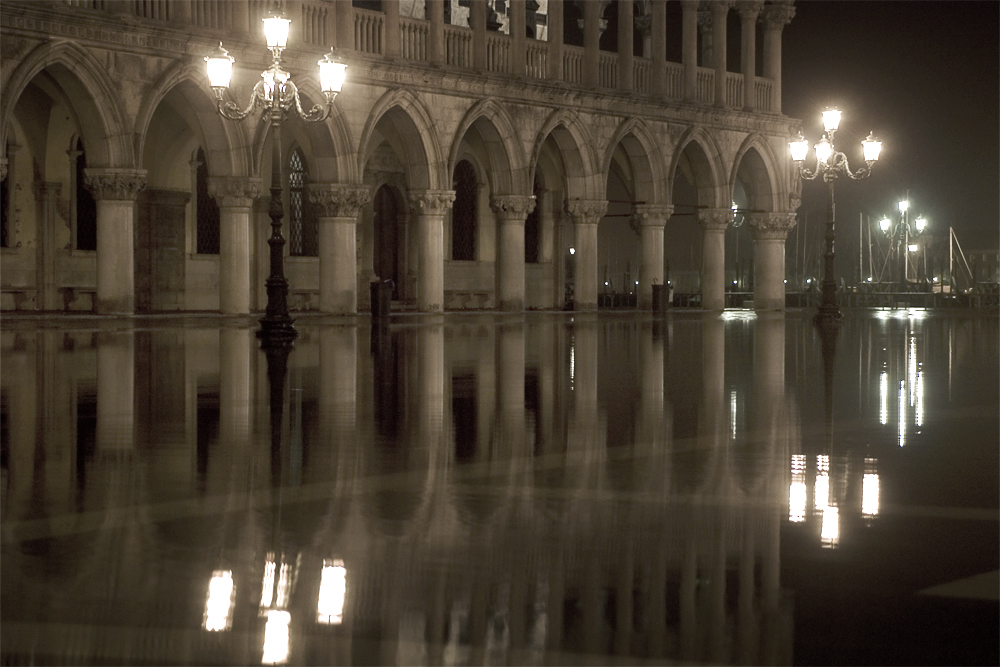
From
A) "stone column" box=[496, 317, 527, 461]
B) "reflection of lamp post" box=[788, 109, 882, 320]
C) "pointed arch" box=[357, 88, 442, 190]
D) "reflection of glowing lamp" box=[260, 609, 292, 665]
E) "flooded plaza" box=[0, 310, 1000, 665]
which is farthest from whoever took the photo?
"pointed arch" box=[357, 88, 442, 190]

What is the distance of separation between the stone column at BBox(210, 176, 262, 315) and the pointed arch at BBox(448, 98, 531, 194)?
5.95 meters

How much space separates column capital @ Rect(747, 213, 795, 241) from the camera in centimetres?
4047

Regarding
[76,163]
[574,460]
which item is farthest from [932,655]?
[76,163]

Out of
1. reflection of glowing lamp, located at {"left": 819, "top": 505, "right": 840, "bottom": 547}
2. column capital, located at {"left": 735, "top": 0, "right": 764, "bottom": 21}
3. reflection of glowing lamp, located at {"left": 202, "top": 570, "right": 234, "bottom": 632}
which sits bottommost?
reflection of glowing lamp, located at {"left": 202, "top": 570, "right": 234, "bottom": 632}

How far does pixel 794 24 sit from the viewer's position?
49719 millimetres

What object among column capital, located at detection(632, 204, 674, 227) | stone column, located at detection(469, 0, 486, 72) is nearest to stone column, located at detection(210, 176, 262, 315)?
stone column, located at detection(469, 0, 486, 72)

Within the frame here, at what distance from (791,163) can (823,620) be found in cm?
3832

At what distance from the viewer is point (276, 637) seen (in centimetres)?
363

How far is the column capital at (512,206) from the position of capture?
110ft

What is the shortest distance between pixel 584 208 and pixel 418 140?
5.71 m

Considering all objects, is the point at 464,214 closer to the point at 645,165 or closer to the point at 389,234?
the point at 389,234

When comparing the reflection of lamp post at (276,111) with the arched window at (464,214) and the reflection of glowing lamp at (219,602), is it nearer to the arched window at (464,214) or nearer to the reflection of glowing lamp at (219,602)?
the reflection of glowing lamp at (219,602)

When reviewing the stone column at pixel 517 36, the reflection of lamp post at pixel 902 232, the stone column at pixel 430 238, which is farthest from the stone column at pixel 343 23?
the reflection of lamp post at pixel 902 232

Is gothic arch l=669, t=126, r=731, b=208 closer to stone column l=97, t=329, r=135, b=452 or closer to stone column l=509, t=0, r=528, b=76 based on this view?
stone column l=509, t=0, r=528, b=76
